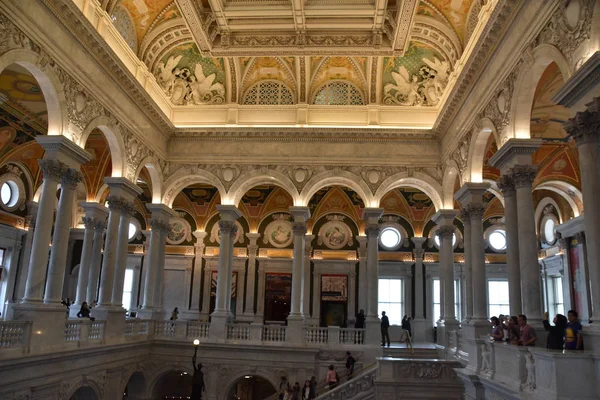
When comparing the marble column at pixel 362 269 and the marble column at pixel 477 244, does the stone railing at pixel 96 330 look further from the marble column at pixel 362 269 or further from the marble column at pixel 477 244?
the marble column at pixel 362 269

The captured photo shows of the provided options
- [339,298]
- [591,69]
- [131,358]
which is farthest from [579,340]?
[339,298]

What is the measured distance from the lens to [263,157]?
2075cm

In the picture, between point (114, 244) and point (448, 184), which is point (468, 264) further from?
point (114, 244)

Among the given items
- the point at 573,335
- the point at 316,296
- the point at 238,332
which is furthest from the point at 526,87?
the point at 316,296

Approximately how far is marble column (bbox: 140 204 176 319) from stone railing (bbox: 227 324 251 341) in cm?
302

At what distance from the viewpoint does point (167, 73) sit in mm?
20281

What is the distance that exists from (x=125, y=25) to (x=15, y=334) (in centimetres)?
1029

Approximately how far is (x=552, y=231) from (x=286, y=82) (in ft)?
43.2

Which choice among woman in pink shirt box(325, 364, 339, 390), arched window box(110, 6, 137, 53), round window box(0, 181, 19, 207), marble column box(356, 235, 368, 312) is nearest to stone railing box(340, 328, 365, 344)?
woman in pink shirt box(325, 364, 339, 390)

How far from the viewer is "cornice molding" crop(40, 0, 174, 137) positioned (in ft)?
41.9

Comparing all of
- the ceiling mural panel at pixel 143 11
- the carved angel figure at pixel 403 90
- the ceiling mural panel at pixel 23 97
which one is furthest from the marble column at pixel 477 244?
the ceiling mural panel at pixel 23 97

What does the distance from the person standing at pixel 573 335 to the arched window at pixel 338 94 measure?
13.8 metres

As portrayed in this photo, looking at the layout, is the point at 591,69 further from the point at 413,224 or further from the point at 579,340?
the point at 413,224

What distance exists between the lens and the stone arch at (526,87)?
10719 mm
